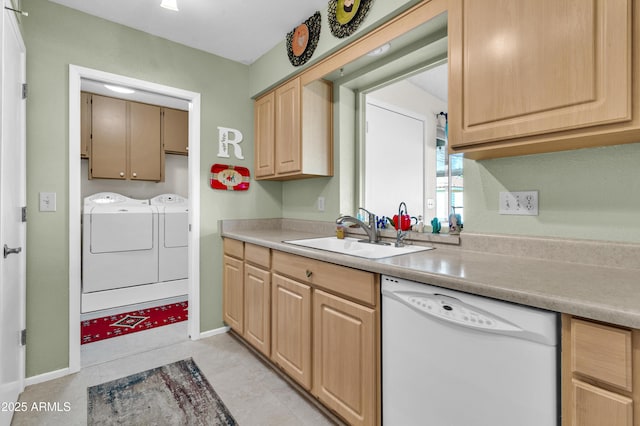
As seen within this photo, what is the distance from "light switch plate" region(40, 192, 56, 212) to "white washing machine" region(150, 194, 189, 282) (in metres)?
1.64

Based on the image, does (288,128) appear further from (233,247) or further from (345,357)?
(345,357)

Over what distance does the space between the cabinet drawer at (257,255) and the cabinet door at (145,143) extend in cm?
237

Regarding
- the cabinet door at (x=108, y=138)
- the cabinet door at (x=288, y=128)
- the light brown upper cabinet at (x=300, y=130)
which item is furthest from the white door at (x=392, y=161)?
the cabinet door at (x=108, y=138)

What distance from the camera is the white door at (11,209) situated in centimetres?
138

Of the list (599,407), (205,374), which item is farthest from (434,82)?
(205,374)

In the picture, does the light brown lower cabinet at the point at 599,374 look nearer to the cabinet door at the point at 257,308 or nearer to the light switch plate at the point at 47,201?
the cabinet door at the point at 257,308

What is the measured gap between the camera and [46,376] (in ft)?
6.35

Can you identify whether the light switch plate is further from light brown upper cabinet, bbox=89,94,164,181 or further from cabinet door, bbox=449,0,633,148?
cabinet door, bbox=449,0,633,148

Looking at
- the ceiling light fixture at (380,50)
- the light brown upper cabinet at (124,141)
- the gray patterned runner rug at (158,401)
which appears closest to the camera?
the gray patterned runner rug at (158,401)

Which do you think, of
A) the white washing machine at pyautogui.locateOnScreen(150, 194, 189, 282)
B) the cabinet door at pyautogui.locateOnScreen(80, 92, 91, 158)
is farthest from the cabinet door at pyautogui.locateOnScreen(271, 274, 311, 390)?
the cabinet door at pyautogui.locateOnScreen(80, 92, 91, 158)

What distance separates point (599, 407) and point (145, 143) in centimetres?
442

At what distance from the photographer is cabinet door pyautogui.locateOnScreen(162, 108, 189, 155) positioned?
3.94 metres

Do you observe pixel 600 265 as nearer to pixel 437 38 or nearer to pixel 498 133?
pixel 498 133

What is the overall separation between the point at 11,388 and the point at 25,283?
605mm
